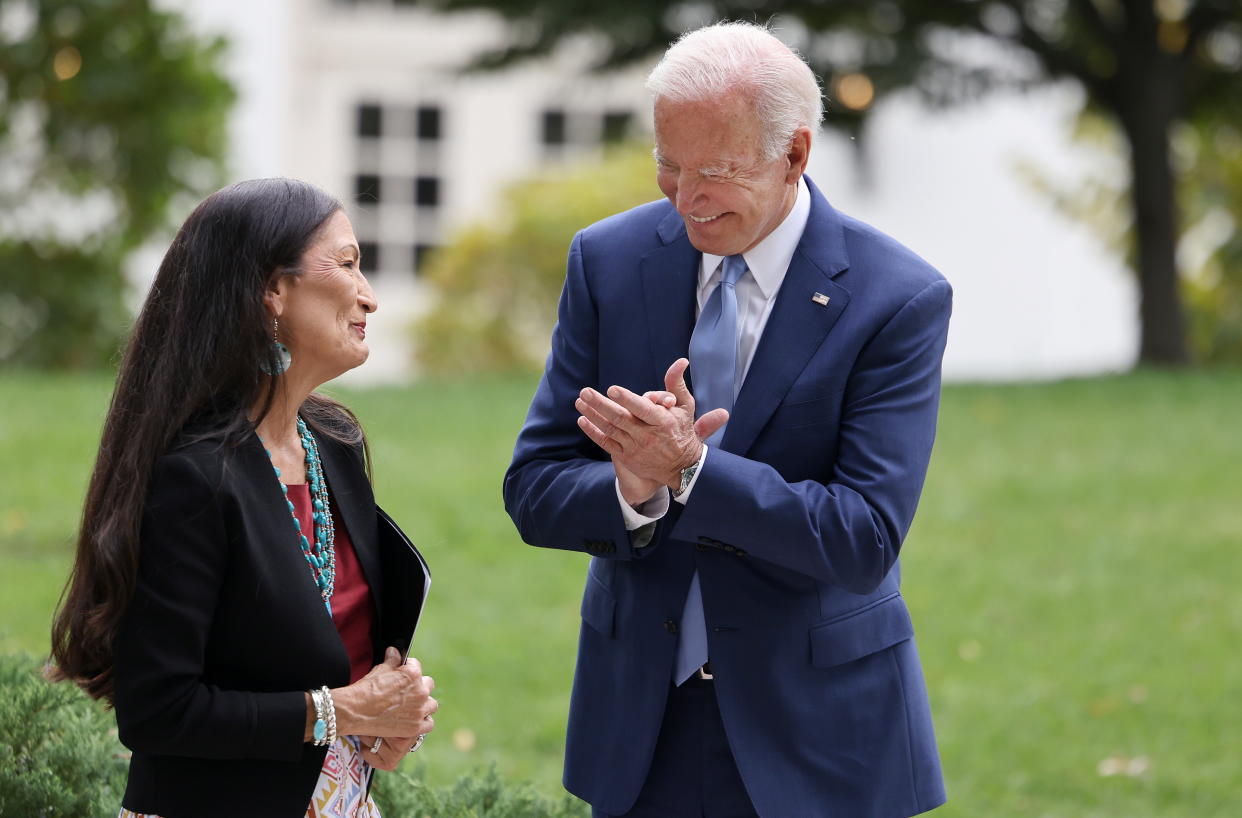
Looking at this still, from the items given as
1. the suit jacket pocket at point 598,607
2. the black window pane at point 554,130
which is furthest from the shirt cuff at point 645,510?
the black window pane at point 554,130

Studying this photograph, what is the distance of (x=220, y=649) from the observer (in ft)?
8.51

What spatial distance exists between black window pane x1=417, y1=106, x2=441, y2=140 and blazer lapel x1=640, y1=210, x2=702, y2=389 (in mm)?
22999

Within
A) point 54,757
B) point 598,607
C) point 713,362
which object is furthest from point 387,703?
point 54,757

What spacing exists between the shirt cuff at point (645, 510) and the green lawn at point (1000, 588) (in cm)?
197

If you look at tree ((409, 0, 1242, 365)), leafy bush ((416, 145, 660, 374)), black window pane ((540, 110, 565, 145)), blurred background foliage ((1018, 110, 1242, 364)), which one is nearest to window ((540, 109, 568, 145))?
black window pane ((540, 110, 565, 145))

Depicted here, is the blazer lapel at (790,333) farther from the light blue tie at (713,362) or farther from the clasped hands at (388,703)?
the clasped hands at (388,703)

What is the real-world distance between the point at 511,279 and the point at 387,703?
51.0 ft

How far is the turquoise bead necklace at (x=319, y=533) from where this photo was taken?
273cm

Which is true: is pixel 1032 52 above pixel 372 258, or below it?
above

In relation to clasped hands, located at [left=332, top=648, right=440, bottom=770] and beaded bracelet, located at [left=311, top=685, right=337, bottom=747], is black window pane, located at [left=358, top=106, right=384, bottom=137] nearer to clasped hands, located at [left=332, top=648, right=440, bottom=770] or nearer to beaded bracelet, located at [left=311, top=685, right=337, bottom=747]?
clasped hands, located at [left=332, top=648, right=440, bottom=770]

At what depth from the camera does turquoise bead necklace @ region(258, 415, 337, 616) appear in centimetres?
273

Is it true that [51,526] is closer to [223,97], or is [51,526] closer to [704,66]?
[704,66]

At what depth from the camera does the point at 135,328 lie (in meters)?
2.74

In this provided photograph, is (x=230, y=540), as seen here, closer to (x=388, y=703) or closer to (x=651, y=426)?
(x=388, y=703)
